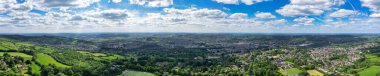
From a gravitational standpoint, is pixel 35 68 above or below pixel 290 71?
above

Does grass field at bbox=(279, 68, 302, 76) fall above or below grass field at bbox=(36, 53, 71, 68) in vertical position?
below

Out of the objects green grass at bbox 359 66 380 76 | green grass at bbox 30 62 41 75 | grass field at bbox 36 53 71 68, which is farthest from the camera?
grass field at bbox 36 53 71 68

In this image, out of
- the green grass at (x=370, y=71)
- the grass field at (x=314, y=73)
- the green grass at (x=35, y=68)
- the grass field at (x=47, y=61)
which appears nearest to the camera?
the green grass at (x=35, y=68)

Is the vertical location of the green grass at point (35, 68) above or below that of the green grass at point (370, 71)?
above

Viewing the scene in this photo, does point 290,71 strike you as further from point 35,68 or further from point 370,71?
point 35,68

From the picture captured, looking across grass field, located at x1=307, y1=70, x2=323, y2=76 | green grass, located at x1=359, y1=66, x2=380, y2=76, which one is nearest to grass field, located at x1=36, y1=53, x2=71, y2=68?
grass field, located at x1=307, y1=70, x2=323, y2=76

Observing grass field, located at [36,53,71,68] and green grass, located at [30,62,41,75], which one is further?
grass field, located at [36,53,71,68]

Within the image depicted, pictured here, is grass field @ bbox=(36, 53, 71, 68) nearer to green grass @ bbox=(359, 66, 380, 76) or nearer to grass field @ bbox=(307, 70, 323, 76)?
grass field @ bbox=(307, 70, 323, 76)

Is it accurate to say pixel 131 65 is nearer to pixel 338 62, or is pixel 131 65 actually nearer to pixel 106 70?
pixel 106 70

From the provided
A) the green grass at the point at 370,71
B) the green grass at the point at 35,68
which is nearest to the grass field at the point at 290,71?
the green grass at the point at 370,71

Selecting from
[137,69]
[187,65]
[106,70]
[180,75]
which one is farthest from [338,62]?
[106,70]

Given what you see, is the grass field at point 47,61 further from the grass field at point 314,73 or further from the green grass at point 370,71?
the green grass at point 370,71

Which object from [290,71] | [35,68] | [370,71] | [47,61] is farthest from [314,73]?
[47,61]

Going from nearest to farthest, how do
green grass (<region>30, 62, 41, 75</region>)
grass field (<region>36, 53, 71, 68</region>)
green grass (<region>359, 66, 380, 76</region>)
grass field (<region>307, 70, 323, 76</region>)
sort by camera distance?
green grass (<region>30, 62, 41, 75</region>), grass field (<region>307, 70, 323, 76</region>), green grass (<region>359, 66, 380, 76</region>), grass field (<region>36, 53, 71, 68</region>)
